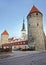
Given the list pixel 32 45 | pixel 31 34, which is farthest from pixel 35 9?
pixel 32 45

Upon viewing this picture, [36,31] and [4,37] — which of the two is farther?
[4,37]

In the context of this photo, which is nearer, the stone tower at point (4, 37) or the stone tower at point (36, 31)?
the stone tower at point (36, 31)

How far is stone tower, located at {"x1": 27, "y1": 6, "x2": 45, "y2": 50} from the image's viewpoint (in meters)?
46.5

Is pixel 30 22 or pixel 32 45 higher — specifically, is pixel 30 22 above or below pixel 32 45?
above

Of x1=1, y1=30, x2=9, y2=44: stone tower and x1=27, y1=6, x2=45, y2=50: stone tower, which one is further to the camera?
x1=1, y1=30, x2=9, y2=44: stone tower

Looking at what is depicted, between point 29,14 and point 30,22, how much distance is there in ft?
11.1

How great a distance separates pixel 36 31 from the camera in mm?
46750

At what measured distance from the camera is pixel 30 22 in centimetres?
4784

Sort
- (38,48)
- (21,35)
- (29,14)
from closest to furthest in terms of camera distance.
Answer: (38,48) < (29,14) < (21,35)

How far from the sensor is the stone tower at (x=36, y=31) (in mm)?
46500

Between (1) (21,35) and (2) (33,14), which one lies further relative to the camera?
(1) (21,35)

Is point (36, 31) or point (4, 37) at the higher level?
point (4, 37)

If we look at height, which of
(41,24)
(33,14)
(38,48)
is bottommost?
(38,48)

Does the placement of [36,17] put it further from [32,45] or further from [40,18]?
[32,45]
